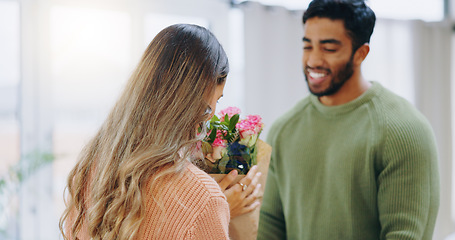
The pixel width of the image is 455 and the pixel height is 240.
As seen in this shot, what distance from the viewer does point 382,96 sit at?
67.4 inches

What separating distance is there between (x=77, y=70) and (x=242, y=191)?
6.43 feet

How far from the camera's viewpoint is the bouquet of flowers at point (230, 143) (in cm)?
129

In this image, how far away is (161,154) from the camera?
101cm

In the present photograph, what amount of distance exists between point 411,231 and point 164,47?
102 centimetres

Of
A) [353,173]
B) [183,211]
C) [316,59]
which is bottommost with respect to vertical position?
[353,173]

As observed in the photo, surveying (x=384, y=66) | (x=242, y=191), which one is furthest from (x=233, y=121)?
(x=384, y=66)

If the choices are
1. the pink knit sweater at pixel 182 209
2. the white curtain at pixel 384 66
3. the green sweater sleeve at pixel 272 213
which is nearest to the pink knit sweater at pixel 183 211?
the pink knit sweater at pixel 182 209

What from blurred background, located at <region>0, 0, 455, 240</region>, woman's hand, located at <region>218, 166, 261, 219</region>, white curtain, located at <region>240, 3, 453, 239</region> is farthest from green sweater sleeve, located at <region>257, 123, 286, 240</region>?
white curtain, located at <region>240, 3, 453, 239</region>

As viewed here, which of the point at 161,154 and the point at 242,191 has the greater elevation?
the point at 161,154

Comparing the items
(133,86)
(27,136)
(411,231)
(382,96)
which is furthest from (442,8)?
(133,86)

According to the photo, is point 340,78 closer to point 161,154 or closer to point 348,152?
point 348,152

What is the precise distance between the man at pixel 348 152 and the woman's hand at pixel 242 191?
1.57 feet

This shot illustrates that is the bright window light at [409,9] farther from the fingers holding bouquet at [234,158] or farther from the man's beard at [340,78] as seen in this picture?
the fingers holding bouquet at [234,158]

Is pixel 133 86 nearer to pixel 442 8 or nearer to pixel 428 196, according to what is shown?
pixel 428 196
